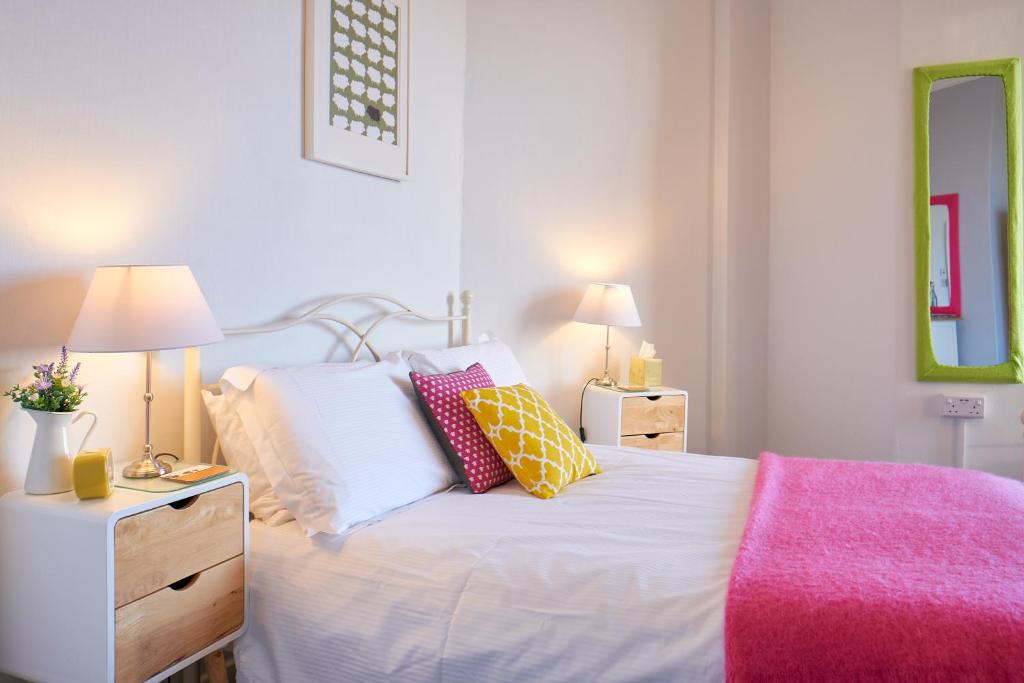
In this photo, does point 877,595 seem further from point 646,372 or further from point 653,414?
point 646,372

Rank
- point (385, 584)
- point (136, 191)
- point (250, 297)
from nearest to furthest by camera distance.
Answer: point (385, 584) → point (136, 191) → point (250, 297)

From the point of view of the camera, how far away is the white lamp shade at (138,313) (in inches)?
59.0

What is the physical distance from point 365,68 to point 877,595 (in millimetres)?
2050

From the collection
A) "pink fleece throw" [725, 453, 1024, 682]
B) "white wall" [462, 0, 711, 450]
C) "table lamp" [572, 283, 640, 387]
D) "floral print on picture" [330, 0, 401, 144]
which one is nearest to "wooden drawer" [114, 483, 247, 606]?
"pink fleece throw" [725, 453, 1024, 682]

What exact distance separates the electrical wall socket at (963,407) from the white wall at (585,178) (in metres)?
1.05

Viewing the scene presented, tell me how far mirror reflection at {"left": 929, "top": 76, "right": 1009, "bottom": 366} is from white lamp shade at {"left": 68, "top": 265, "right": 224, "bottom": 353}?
10.3 ft

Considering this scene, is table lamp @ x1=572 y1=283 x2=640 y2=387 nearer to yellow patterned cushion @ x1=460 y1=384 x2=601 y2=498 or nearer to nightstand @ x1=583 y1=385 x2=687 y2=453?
nightstand @ x1=583 y1=385 x2=687 y2=453

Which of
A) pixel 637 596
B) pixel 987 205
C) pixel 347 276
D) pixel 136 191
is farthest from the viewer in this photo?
pixel 987 205

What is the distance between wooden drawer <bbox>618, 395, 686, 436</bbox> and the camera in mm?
3180

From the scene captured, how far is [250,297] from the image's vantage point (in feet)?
6.84

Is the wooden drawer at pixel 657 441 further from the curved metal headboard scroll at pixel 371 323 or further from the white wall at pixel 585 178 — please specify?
the curved metal headboard scroll at pixel 371 323

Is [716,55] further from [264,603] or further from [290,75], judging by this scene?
[264,603]

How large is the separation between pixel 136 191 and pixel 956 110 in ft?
10.9

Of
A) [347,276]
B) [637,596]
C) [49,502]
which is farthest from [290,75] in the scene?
[637,596]
